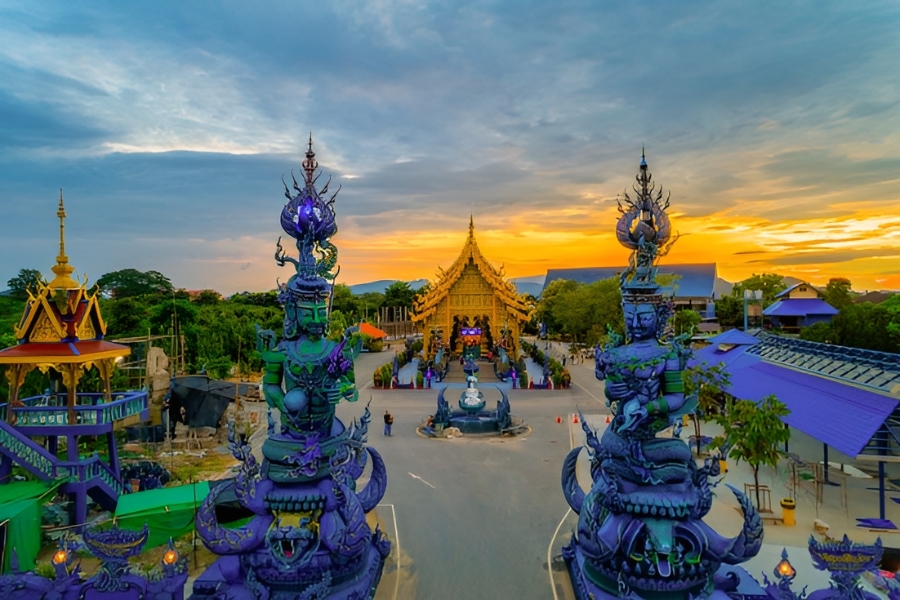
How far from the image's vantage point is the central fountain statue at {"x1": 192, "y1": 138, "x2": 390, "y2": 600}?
8.76 meters

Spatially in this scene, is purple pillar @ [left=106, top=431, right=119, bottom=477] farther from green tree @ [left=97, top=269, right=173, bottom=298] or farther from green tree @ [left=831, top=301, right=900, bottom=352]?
green tree @ [left=97, top=269, right=173, bottom=298]

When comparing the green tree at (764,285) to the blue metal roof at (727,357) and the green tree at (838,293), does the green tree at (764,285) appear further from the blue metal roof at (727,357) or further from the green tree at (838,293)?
the blue metal roof at (727,357)

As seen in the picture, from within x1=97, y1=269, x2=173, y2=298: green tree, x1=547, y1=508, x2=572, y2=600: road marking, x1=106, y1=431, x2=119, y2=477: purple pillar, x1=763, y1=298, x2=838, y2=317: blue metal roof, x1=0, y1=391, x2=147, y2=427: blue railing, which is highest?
x1=97, y1=269, x2=173, y2=298: green tree

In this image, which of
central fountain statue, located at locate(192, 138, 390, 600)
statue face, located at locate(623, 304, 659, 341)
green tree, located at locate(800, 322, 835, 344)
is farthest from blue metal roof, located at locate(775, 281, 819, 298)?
central fountain statue, located at locate(192, 138, 390, 600)

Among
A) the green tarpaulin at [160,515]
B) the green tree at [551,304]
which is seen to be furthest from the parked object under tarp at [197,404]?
the green tree at [551,304]

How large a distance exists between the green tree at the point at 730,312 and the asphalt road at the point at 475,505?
38.0 meters

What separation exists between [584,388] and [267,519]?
81.3 feet

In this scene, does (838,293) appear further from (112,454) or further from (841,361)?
(112,454)

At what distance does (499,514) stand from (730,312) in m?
51.4

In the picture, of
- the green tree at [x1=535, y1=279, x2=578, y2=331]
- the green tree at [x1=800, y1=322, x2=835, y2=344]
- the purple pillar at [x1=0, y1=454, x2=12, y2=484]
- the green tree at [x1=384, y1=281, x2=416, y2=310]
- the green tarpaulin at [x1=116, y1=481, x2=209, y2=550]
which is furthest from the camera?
the green tree at [x1=384, y1=281, x2=416, y2=310]

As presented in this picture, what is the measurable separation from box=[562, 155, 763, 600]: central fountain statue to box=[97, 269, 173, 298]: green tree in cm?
5089

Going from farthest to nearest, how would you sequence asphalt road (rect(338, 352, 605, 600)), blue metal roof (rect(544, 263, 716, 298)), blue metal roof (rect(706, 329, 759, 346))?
blue metal roof (rect(544, 263, 716, 298))
blue metal roof (rect(706, 329, 759, 346))
asphalt road (rect(338, 352, 605, 600))

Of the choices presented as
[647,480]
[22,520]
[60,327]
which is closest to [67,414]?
[60,327]

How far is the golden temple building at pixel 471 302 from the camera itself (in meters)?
36.8
